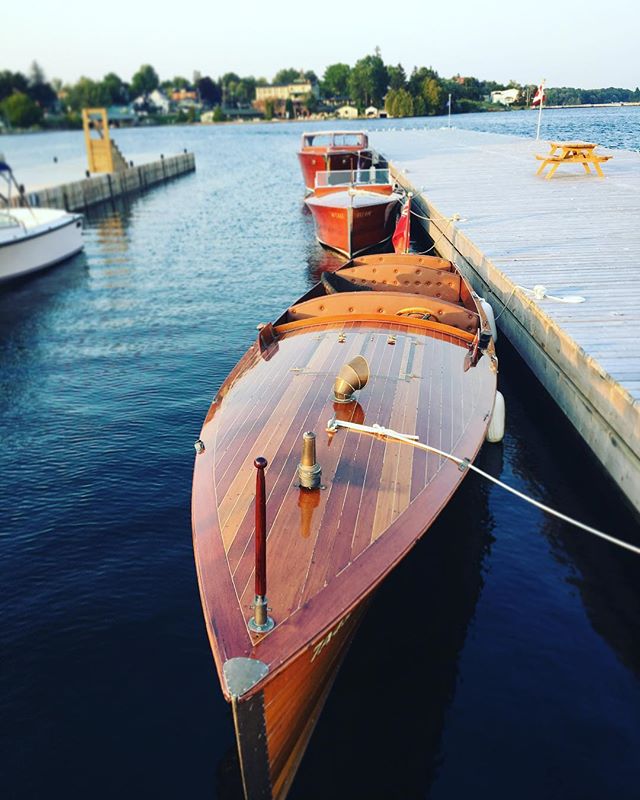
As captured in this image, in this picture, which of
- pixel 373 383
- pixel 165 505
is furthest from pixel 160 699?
pixel 373 383

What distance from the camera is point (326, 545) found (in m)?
6.31

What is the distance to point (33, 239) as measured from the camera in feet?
90.9

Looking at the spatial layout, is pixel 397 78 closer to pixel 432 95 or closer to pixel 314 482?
pixel 432 95

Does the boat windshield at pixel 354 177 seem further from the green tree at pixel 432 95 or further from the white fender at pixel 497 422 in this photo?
the green tree at pixel 432 95

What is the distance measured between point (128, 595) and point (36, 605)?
1244 millimetres

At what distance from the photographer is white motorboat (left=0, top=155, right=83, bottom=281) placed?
26516 mm

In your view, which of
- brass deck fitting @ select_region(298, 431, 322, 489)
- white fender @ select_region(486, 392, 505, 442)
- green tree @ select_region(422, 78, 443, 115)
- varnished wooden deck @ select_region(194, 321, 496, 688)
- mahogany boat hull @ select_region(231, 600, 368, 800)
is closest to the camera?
mahogany boat hull @ select_region(231, 600, 368, 800)

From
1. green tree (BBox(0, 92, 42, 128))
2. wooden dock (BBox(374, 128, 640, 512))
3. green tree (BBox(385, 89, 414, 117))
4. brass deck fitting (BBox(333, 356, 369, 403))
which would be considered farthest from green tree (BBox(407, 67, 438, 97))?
brass deck fitting (BBox(333, 356, 369, 403))

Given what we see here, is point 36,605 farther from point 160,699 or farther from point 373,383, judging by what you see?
point 373,383

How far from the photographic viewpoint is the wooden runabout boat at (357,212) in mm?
27641

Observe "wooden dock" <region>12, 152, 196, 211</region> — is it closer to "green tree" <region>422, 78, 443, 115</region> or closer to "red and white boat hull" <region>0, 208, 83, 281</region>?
"red and white boat hull" <region>0, 208, 83, 281</region>

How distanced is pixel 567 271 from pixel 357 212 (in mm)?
13269

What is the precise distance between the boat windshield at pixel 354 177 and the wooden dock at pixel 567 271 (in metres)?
1.76

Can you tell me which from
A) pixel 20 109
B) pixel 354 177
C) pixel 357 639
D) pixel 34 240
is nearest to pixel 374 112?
pixel 20 109
